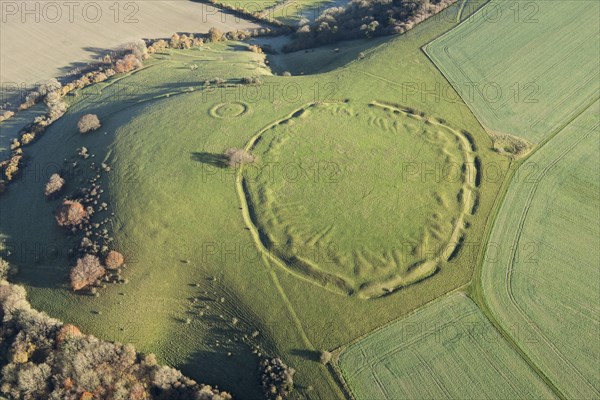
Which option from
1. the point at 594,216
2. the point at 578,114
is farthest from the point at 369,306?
the point at 578,114

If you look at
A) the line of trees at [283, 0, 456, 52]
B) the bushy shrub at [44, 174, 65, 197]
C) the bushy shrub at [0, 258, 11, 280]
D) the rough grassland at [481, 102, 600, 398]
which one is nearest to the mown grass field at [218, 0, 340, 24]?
the line of trees at [283, 0, 456, 52]

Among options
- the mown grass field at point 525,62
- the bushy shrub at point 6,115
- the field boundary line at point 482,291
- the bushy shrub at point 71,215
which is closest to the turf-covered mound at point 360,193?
the field boundary line at point 482,291

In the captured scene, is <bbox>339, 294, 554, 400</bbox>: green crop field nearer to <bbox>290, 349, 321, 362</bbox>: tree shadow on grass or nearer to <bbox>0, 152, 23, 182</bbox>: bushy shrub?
<bbox>290, 349, 321, 362</bbox>: tree shadow on grass

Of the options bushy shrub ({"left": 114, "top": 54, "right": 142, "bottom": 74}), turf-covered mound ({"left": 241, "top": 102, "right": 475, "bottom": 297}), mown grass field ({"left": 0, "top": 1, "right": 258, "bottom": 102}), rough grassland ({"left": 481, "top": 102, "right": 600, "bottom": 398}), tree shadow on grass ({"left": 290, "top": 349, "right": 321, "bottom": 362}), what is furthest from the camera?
mown grass field ({"left": 0, "top": 1, "right": 258, "bottom": 102})

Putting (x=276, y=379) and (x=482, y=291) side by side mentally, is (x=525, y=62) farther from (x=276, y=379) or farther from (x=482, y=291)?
(x=276, y=379)

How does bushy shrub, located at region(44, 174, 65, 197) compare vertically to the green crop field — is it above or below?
above

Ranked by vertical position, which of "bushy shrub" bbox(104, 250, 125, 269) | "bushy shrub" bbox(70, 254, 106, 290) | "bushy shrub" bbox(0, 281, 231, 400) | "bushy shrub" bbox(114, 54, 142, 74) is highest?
"bushy shrub" bbox(114, 54, 142, 74)

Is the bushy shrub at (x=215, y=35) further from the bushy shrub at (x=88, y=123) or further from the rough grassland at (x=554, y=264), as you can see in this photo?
the rough grassland at (x=554, y=264)
